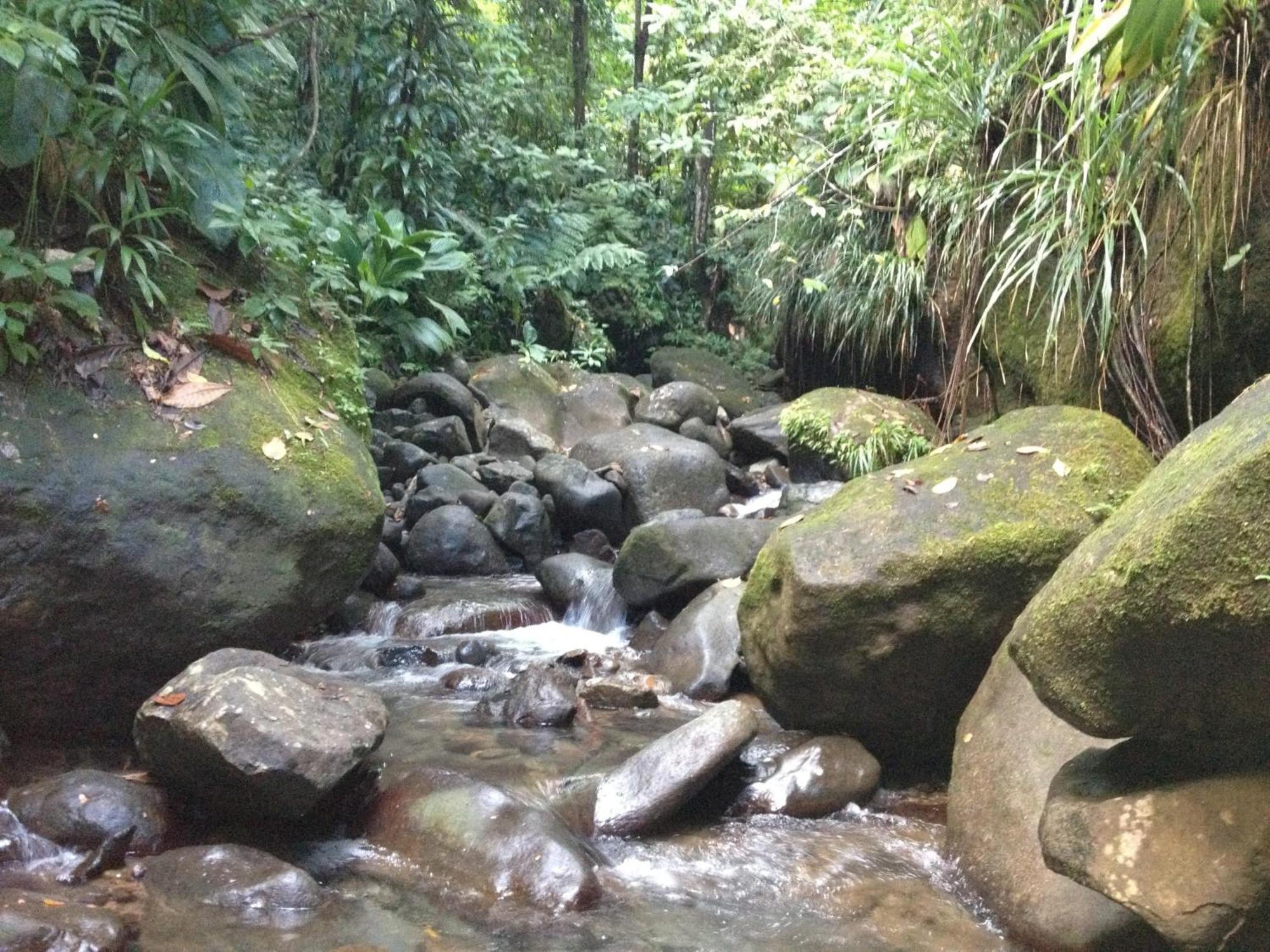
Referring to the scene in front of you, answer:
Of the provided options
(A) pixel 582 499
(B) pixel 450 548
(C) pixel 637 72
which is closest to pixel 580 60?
(C) pixel 637 72

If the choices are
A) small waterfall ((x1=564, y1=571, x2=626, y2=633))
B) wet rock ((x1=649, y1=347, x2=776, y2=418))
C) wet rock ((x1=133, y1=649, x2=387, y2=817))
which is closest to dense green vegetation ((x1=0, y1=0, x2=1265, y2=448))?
wet rock ((x1=649, y1=347, x2=776, y2=418))

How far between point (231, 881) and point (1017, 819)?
88.3 inches

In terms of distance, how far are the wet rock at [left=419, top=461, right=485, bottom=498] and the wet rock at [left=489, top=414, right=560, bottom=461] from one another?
41.6 inches

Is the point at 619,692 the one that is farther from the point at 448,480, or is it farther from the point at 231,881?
the point at 448,480

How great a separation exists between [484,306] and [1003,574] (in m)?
7.94

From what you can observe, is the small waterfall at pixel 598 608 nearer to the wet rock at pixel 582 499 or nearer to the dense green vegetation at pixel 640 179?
the wet rock at pixel 582 499

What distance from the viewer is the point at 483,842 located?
3230mm

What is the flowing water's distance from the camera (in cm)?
282

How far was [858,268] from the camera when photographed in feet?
25.1

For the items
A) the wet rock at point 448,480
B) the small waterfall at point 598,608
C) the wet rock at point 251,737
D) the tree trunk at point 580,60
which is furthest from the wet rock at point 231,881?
the tree trunk at point 580,60

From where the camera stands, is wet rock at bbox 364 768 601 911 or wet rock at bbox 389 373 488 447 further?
wet rock at bbox 389 373 488 447

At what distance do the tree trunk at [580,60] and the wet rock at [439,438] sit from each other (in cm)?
523

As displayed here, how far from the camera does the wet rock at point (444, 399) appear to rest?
9055mm

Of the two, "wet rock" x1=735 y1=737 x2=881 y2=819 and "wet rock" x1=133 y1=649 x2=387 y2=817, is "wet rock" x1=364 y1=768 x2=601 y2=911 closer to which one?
"wet rock" x1=133 y1=649 x2=387 y2=817
